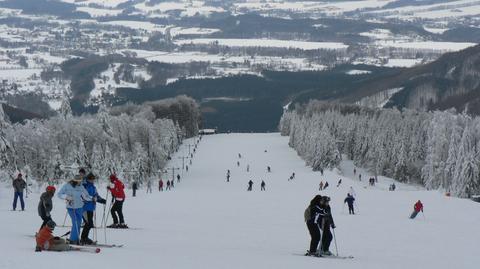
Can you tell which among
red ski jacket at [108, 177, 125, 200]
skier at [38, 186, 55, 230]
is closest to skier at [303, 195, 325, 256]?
skier at [38, 186, 55, 230]

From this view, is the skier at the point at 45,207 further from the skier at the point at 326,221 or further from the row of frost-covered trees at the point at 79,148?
the row of frost-covered trees at the point at 79,148

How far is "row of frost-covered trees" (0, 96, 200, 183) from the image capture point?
5272 centimetres

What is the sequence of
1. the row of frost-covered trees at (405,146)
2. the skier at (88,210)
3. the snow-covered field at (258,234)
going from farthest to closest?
1. the row of frost-covered trees at (405,146)
2. the skier at (88,210)
3. the snow-covered field at (258,234)

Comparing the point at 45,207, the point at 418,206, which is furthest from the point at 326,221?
the point at 418,206

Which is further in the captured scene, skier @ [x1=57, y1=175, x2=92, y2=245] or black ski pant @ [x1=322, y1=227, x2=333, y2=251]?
black ski pant @ [x1=322, y1=227, x2=333, y2=251]

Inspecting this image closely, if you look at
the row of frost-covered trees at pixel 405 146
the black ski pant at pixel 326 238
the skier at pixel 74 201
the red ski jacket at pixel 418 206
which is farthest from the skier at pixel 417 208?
the row of frost-covered trees at pixel 405 146

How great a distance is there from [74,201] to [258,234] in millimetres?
7201

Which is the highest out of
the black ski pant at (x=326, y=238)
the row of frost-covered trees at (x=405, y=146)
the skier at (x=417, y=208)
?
the black ski pant at (x=326, y=238)

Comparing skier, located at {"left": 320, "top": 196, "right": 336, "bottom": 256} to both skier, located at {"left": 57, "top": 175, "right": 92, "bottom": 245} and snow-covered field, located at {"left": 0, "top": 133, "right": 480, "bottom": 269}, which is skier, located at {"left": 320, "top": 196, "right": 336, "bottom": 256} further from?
skier, located at {"left": 57, "top": 175, "right": 92, "bottom": 245}

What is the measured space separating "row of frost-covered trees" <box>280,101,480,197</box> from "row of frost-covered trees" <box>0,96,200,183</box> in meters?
19.6

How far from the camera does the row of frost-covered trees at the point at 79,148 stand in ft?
173

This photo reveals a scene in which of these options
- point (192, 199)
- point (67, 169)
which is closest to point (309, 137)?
point (67, 169)

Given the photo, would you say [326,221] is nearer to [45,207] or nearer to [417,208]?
[45,207]

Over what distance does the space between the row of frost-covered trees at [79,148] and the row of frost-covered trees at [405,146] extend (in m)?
19.6
